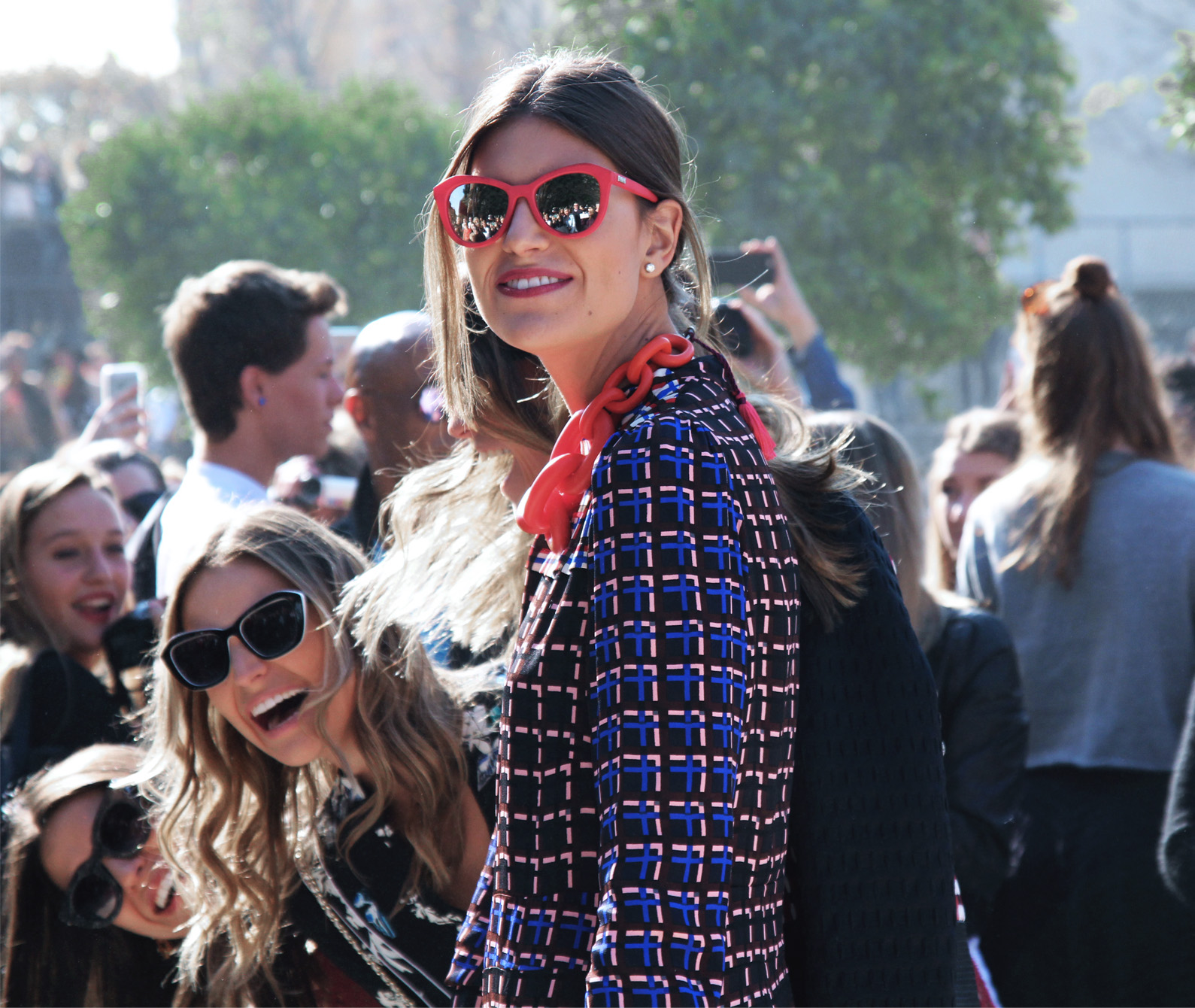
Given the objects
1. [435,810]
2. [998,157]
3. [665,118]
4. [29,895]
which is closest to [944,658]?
[435,810]

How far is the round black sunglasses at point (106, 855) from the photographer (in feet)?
7.55

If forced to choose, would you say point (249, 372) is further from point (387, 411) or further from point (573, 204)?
point (573, 204)

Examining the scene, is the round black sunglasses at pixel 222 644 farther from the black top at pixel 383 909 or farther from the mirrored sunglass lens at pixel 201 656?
the black top at pixel 383 909

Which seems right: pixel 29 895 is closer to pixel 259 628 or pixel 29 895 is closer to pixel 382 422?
pixel 259 628

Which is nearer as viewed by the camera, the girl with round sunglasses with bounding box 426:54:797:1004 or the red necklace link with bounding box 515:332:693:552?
the girl with round sunglasses with bounding box 426:54:797:1004

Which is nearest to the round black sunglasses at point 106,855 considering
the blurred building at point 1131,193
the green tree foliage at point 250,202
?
the green tree foliage at point 250,202

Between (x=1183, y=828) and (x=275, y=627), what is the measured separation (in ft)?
5.27

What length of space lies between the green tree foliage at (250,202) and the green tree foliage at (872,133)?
3354 millimetres

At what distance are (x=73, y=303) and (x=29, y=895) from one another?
19.4 metres

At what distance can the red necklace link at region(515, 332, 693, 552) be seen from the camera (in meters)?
1.28

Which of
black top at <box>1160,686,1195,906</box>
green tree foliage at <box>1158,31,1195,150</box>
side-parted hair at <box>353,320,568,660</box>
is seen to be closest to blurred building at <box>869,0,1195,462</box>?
green tree foliage at <box>1158,31,1195,150</box>

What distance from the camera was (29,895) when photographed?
2408 mm

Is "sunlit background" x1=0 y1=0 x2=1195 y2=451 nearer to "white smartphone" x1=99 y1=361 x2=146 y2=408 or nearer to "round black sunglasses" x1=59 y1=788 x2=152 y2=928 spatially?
"white smartphone" x1=99 y1=361 x2=146 y2=408

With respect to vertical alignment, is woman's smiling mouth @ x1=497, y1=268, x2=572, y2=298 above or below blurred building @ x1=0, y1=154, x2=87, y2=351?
below
